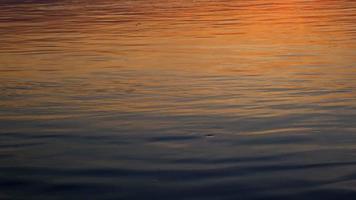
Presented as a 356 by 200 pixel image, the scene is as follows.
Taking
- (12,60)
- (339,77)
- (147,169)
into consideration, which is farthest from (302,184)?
(12,60)

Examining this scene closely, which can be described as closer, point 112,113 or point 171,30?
point 112,113

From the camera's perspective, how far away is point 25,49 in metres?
12.4

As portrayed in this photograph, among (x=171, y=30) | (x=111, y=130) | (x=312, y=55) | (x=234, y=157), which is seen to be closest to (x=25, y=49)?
(x=171, y=30)

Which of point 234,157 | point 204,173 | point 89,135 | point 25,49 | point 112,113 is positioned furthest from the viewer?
point 25,49

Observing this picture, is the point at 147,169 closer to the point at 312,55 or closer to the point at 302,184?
the point at 302,184

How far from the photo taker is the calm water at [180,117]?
4.28 m

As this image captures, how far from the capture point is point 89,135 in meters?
5.74

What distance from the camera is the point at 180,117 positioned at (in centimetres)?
641

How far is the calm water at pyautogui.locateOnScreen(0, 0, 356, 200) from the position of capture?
4280mm

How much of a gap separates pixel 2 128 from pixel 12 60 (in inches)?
202

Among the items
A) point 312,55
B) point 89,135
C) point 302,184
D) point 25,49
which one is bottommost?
point 302,184

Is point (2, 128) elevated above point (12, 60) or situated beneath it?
situated beneath

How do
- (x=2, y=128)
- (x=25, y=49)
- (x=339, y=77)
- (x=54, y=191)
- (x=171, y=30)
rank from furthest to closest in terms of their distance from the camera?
(x=171, y=30) → (x=25, y=49) → (x=339, y=77) → (x=2, y=128) → (x=54, y=191)

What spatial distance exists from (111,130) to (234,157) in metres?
1.41
